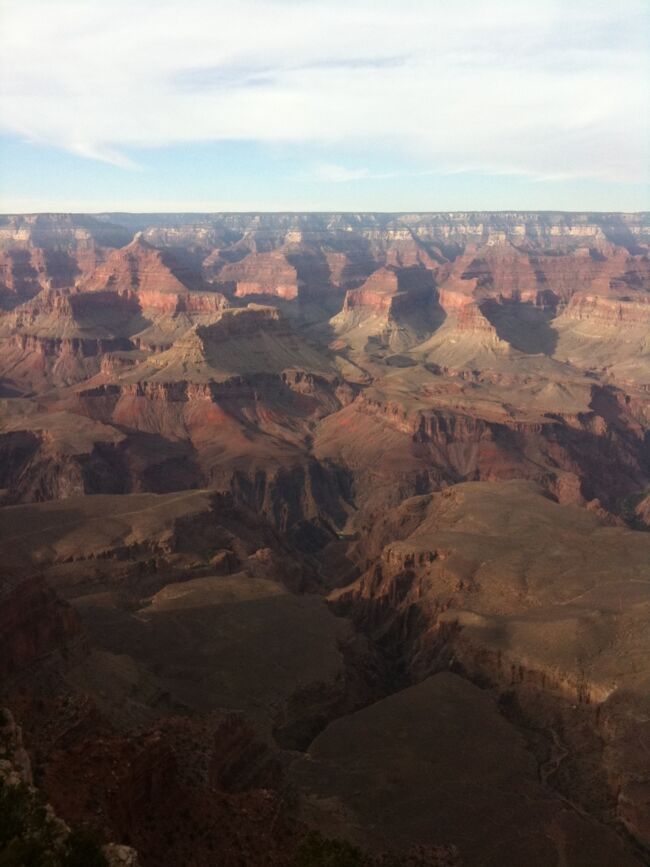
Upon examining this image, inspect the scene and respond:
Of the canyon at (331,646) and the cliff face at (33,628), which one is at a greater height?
the cliff face at (33,628)

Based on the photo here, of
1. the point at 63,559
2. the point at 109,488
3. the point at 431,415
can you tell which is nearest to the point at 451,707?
the point at 63,559

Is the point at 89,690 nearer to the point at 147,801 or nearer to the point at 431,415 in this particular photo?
the point at 147,801

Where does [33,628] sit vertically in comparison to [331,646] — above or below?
above

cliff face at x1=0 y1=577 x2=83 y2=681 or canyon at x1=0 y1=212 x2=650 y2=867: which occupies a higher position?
cliff face at x1=0 y1=577 x2=83 y2=681

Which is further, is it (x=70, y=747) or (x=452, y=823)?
(x=452, y=823)

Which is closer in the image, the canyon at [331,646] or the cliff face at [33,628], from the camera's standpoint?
the canyon at [331,646]

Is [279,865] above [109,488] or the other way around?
above

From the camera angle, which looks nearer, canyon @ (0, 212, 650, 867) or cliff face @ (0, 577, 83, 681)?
canyon @ (0, 212, 650, 867)

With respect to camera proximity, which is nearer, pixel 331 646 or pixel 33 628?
pixel 33 628

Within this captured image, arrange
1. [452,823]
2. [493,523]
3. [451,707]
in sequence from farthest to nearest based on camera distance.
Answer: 1. [493,523]
2. [451,707]
3. [452,823]

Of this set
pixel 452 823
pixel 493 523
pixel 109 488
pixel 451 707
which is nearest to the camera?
pixel 452 823
